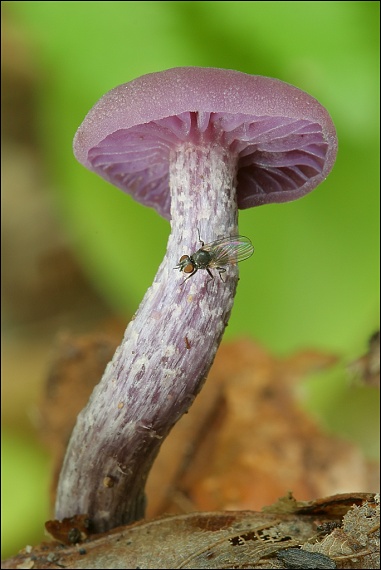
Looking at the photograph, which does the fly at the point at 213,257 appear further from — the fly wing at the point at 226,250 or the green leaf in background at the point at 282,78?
the green leaf in background at the point at 282,78

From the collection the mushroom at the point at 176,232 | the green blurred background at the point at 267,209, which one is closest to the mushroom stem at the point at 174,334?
the mushroom at the point at 176,232

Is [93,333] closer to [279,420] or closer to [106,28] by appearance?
[279,420]

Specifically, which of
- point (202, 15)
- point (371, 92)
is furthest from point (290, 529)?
point (202, 15)

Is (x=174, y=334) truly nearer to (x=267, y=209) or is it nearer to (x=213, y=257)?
(x=213, y=257)

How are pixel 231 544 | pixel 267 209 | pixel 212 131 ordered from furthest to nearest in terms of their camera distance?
1. pixel 267 209
2. pixel 212 131
3. pixel 231 544

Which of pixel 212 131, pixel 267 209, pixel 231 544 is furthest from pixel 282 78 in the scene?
pixel 231 544

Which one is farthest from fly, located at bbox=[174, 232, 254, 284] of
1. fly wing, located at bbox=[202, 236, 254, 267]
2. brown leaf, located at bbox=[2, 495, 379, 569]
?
brown leaf, located at bbox=[2, 495, 379, 569]
